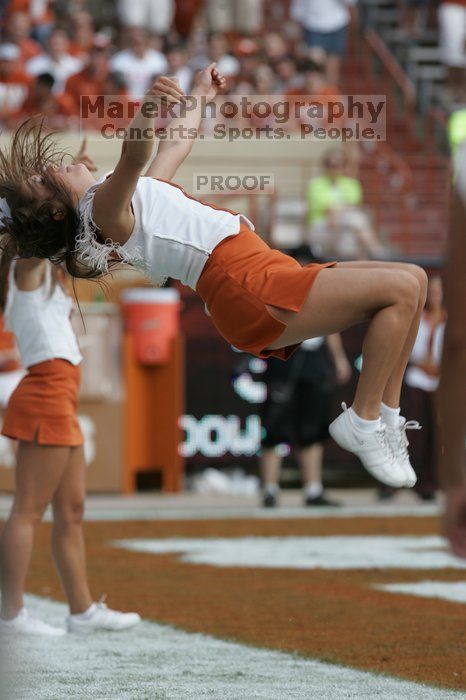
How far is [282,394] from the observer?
531 inches

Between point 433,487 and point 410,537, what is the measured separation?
10.2ft

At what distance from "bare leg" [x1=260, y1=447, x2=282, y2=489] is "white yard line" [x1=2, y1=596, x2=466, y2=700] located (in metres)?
6.30

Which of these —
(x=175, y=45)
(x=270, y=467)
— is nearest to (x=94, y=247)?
(x=270, y=467)

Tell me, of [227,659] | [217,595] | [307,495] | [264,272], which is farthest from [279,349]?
[307,495]

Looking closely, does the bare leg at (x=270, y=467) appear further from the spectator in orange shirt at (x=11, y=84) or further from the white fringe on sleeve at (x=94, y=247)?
the white fringe on sleeve at (x=94, y=247)

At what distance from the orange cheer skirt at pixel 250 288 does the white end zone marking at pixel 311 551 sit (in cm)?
443

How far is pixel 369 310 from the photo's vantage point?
16.0ft

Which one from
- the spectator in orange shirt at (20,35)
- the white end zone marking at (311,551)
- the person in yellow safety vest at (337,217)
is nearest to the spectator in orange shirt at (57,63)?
the spectator in orange shirt at (20,35)

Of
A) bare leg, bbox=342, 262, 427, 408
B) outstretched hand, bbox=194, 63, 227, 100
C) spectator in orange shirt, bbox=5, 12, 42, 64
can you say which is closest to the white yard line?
bare leg, bbox=342, 262, 427, 408

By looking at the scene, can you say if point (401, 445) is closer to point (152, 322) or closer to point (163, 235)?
point (163, 235)

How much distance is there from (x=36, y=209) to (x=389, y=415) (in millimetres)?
1446

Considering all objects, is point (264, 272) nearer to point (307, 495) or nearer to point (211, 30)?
point (307, 495)

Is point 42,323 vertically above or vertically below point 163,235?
below

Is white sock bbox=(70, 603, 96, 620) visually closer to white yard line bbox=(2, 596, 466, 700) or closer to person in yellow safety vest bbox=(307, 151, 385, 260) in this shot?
white yard line bbox=(2, 596, 466, 700)
